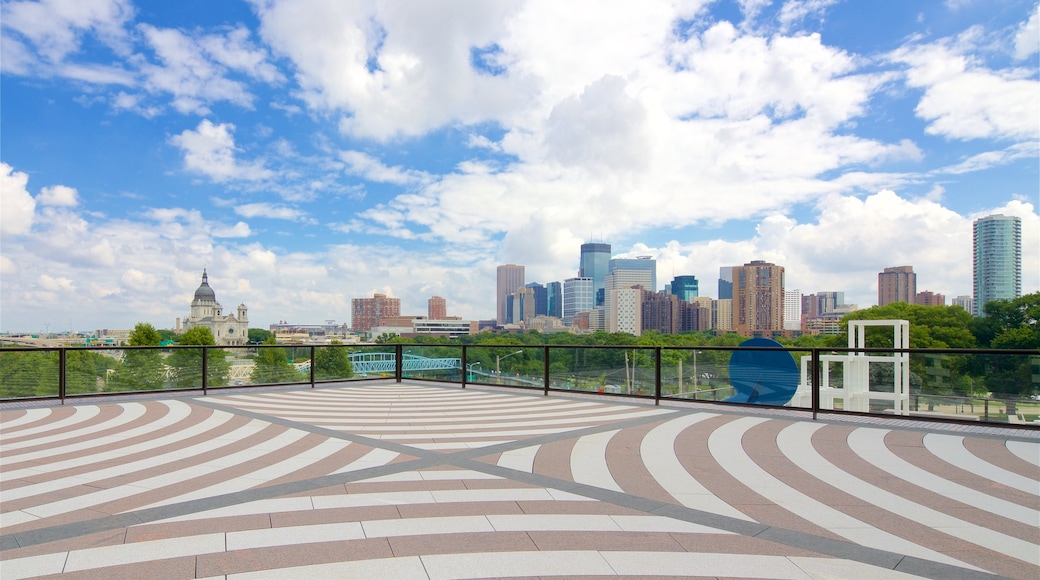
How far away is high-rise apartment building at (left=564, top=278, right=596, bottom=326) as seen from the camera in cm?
14880

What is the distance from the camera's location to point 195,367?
37.4ft

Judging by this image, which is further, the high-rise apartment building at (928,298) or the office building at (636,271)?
the office building at (636,271)

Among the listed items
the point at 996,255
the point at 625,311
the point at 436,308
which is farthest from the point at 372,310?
the point at 996,255

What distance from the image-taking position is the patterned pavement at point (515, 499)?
312 centimetres

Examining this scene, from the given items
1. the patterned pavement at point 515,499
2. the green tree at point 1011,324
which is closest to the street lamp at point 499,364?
the patterned pavement at point 515,499

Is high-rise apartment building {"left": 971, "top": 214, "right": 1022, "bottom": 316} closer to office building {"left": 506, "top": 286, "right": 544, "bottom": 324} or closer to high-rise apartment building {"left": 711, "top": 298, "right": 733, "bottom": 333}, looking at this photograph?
high-rise apartment building {"left": 711, "top": 298, "right": 733, "bottom": 333}

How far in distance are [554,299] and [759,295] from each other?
71.4 metres

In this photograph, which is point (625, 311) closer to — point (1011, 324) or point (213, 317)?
point (1011, 324)

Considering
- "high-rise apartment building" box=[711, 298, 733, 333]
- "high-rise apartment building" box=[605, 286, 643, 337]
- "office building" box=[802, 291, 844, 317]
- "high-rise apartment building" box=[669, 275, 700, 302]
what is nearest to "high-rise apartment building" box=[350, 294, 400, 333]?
"high-rise apartment building" box=[605, 286, 643, 337]

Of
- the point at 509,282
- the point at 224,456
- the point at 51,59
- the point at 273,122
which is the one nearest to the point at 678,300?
the point at 509,282

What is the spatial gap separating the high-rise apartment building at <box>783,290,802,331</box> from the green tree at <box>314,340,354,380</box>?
84594 millimetres

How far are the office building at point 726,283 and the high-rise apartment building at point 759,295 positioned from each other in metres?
2.40

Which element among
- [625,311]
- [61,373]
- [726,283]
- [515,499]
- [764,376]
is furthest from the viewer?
[625,311]

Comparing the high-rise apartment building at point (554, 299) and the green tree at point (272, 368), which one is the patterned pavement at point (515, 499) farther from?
the high-rise apartment building at point (554, 299)
